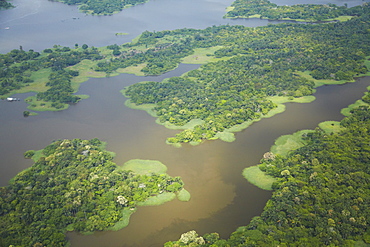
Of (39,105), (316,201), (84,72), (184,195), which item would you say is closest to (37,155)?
(39,105)

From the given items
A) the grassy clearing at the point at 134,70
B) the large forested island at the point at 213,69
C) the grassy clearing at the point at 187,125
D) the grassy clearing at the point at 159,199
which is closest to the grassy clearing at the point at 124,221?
the grassy clearing at the point at 159,199

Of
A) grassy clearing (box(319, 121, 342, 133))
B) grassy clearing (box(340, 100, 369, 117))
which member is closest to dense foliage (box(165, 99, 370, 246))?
grassy clearing (box(319, 121, 342, 133))

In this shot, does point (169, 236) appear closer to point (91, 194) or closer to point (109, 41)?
point (91, 194)

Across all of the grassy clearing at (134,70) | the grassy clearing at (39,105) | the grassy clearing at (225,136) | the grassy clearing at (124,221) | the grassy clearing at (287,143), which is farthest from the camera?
the grassy clearing at (134,70)

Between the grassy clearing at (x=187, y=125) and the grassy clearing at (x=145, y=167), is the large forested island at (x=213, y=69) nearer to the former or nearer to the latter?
the grassy clearing at (x=187, y=125)

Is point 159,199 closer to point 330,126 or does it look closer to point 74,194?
point 74,194
